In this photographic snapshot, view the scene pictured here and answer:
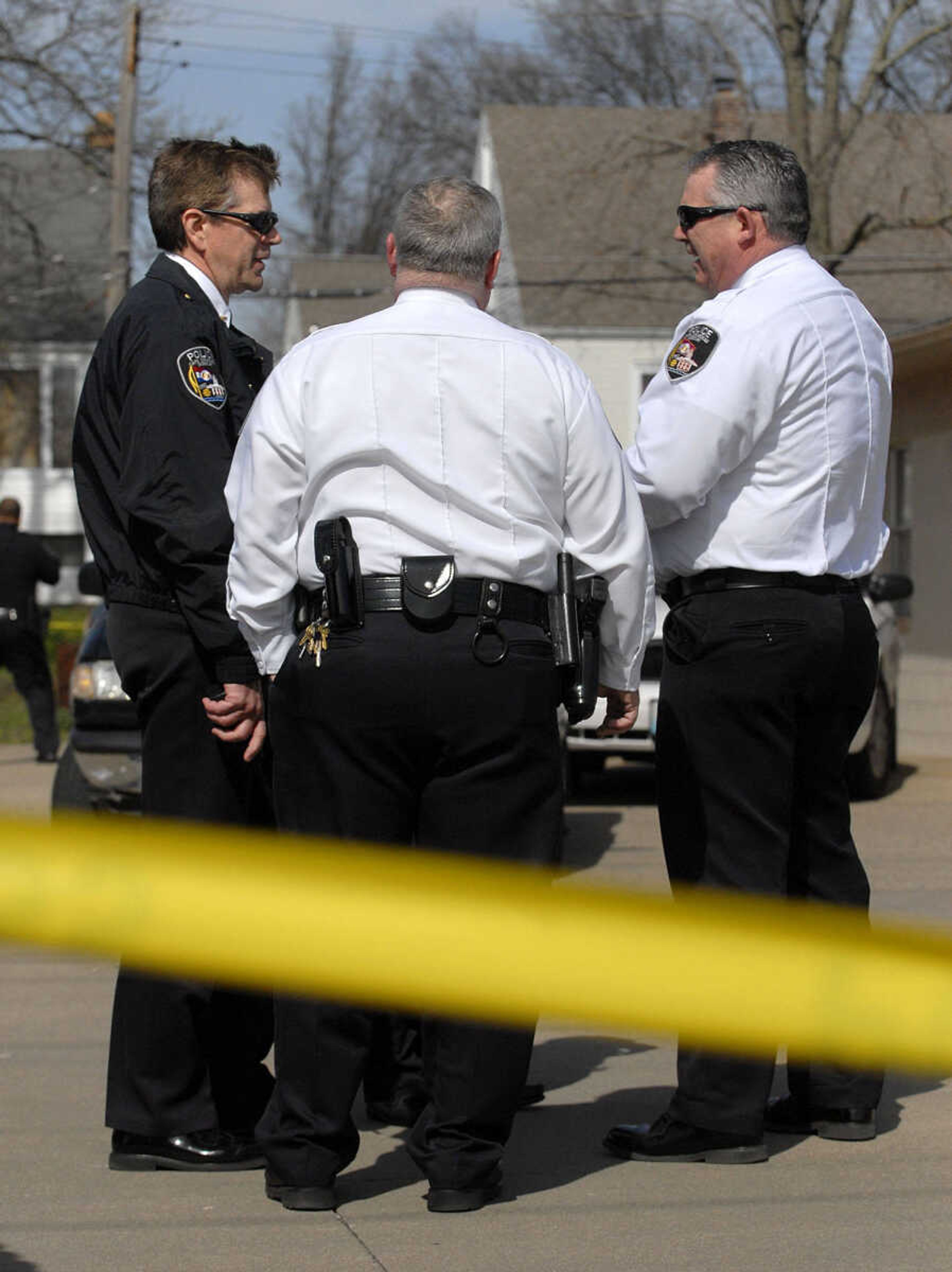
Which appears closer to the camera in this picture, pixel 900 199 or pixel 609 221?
pixel 900 199

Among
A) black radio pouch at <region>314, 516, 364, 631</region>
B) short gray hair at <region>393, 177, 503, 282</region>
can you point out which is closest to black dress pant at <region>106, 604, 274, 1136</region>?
black radio pouch at <region>314, 516, 364, 631</region>

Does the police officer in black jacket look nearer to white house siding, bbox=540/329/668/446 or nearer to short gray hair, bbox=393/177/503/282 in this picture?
short gray hair, bbox=393/177/503/282

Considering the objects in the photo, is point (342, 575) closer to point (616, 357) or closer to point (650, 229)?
point (616, 357)

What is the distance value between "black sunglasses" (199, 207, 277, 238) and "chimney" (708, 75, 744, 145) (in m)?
19.4

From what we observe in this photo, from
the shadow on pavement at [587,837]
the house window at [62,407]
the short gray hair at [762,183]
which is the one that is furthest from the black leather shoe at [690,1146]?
the house window at [62,407]

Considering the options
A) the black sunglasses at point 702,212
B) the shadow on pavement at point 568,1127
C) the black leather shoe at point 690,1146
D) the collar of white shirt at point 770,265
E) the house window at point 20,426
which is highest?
the black sunglasses at point 702,212

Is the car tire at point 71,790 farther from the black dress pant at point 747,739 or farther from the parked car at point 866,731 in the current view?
the black dress pant at point 747,739

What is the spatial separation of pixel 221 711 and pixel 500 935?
1441mm

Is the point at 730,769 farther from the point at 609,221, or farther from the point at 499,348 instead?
the point at 609,221

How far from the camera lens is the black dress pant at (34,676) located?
14094 mm

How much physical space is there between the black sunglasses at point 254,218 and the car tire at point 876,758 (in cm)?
714

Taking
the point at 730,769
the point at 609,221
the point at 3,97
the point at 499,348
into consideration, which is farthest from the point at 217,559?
the point at 3,97

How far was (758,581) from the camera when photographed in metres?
4.12

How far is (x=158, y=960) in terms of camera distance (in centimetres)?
329
